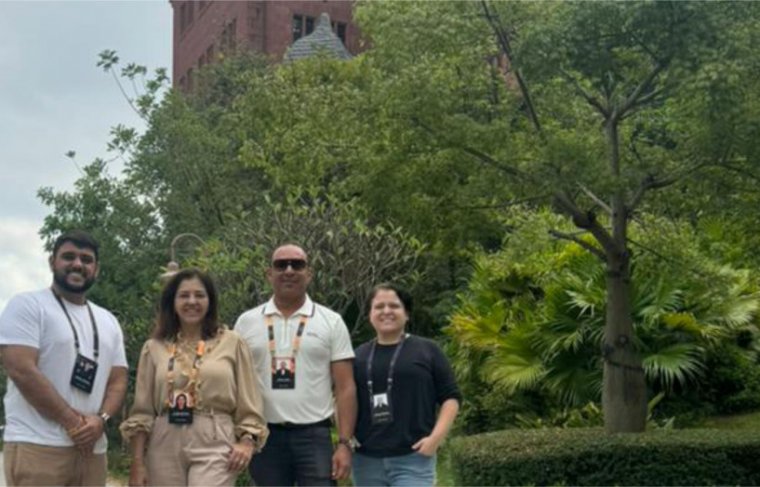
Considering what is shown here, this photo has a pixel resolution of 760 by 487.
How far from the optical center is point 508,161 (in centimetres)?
1167

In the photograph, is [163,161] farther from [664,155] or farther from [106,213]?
[664,155]

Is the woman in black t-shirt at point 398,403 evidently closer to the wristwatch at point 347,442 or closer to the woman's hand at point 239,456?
the wristwatch at point 347,442

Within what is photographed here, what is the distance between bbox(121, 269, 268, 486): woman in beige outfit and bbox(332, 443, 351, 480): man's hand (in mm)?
438

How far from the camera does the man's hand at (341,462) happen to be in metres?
5.97

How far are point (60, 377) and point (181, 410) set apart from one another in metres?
0.57

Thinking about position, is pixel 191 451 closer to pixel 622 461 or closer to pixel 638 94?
pixel 622 461

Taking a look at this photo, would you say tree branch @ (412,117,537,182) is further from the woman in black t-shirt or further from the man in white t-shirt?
the man in white t-shirt

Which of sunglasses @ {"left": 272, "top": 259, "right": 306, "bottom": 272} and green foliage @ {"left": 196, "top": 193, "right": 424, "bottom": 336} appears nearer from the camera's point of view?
sunglasses @ {"left": 272, "top": 259, "right": 306, "bottom": 272}

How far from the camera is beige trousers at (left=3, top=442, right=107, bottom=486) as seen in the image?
217 inches

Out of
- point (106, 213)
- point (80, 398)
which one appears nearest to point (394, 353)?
point (80, 398)

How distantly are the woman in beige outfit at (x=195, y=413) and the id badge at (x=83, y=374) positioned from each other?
24 cm

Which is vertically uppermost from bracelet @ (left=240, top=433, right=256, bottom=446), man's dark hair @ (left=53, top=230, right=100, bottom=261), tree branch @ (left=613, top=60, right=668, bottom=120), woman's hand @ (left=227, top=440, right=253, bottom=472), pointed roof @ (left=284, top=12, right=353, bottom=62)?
pointed roof @ (left=284, top=12, right=353, bottom=62)

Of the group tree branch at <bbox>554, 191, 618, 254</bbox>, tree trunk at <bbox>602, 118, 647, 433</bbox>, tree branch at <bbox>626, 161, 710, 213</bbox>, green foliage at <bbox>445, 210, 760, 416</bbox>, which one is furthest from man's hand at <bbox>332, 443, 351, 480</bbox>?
green foliage at <bbox>445, 210, 760, 416</bbox>

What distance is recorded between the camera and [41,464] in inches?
218
